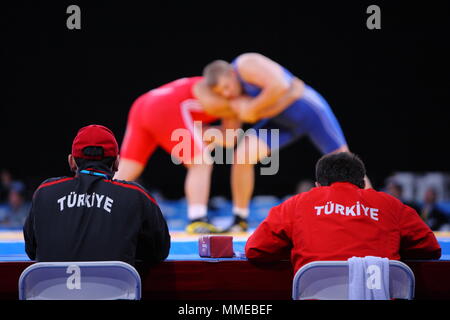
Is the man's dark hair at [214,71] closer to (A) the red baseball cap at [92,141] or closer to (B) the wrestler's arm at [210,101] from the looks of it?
(B) the wrestler's arm at [210,101]

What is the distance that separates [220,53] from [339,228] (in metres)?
3.21

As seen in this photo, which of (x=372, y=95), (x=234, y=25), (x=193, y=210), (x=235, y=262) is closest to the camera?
(x=235, y=262)

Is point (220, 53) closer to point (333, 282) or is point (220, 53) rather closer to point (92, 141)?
point (92, 141)

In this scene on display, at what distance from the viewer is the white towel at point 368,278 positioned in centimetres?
158

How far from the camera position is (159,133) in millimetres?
4195

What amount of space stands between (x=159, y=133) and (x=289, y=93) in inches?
43.3

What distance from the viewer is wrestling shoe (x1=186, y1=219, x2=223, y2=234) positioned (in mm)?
3750

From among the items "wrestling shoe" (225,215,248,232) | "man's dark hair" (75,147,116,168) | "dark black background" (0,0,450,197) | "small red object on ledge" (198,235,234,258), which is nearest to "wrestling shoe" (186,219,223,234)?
"wrestling shoe" (225,215,248,232)

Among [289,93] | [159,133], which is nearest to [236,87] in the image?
[289,93]

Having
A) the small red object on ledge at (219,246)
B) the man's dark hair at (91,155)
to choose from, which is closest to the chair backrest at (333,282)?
the small red object on ledge at (219,246)

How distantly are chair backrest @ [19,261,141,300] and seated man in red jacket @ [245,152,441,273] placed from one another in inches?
19.9

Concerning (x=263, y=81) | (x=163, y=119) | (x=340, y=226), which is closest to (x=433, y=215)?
(x=263, y=81)

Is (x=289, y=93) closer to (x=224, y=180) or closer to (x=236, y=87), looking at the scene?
(x=236, y=87)

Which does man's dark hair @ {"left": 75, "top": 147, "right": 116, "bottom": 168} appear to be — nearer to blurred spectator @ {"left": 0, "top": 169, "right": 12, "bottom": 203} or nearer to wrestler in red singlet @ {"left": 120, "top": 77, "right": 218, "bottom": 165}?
wrestler in red singlet @ {"left": 120, "top": 77, "right": 218, "bottom": 165}
